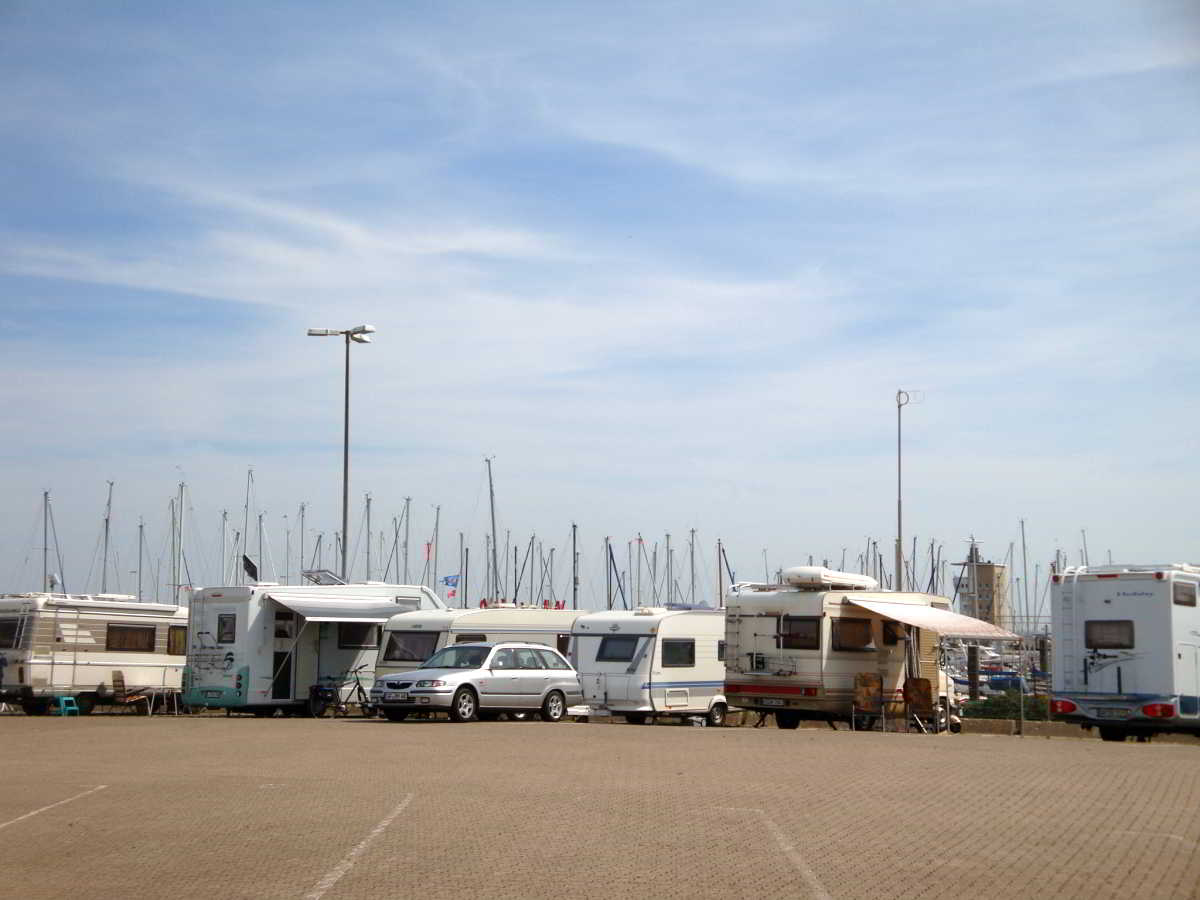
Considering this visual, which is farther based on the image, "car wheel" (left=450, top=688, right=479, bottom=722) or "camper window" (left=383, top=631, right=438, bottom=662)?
"camper window" (left=383, top=631, right=438, bottom=662)

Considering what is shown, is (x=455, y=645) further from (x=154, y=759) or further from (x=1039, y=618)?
→ (x=1039, y=618)

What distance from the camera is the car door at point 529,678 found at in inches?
1113

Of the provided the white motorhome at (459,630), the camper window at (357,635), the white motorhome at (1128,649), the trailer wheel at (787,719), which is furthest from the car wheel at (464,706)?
the white motorhome at (1128,649)

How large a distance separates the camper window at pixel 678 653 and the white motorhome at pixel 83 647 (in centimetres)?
1278

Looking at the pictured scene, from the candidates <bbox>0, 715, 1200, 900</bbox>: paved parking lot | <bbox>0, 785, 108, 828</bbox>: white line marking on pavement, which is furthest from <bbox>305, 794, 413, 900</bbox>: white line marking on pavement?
<bbox>0, 785, 108, 828</bbox>: white line marking on pavement

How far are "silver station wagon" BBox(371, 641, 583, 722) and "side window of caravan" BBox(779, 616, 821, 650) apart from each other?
4.85m

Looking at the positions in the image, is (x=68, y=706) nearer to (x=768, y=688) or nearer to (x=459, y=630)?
(x=459, y=630)

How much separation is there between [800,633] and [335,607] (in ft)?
36.3

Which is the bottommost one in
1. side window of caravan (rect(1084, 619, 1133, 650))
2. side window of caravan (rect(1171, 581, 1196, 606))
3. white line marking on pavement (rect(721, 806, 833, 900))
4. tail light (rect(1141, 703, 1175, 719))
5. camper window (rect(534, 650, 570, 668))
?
white line marking on pavement (rect(721, 806, 833, 900))

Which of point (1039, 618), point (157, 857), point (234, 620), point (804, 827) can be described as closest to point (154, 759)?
point (157, 857)

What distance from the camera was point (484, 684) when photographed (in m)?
27.7

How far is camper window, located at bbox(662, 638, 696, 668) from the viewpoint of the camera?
95.2 ft

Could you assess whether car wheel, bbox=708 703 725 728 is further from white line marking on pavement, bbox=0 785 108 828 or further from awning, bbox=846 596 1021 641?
white line marking on pavement, bbox=0 785 108 828

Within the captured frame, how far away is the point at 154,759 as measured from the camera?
60.8 ft
